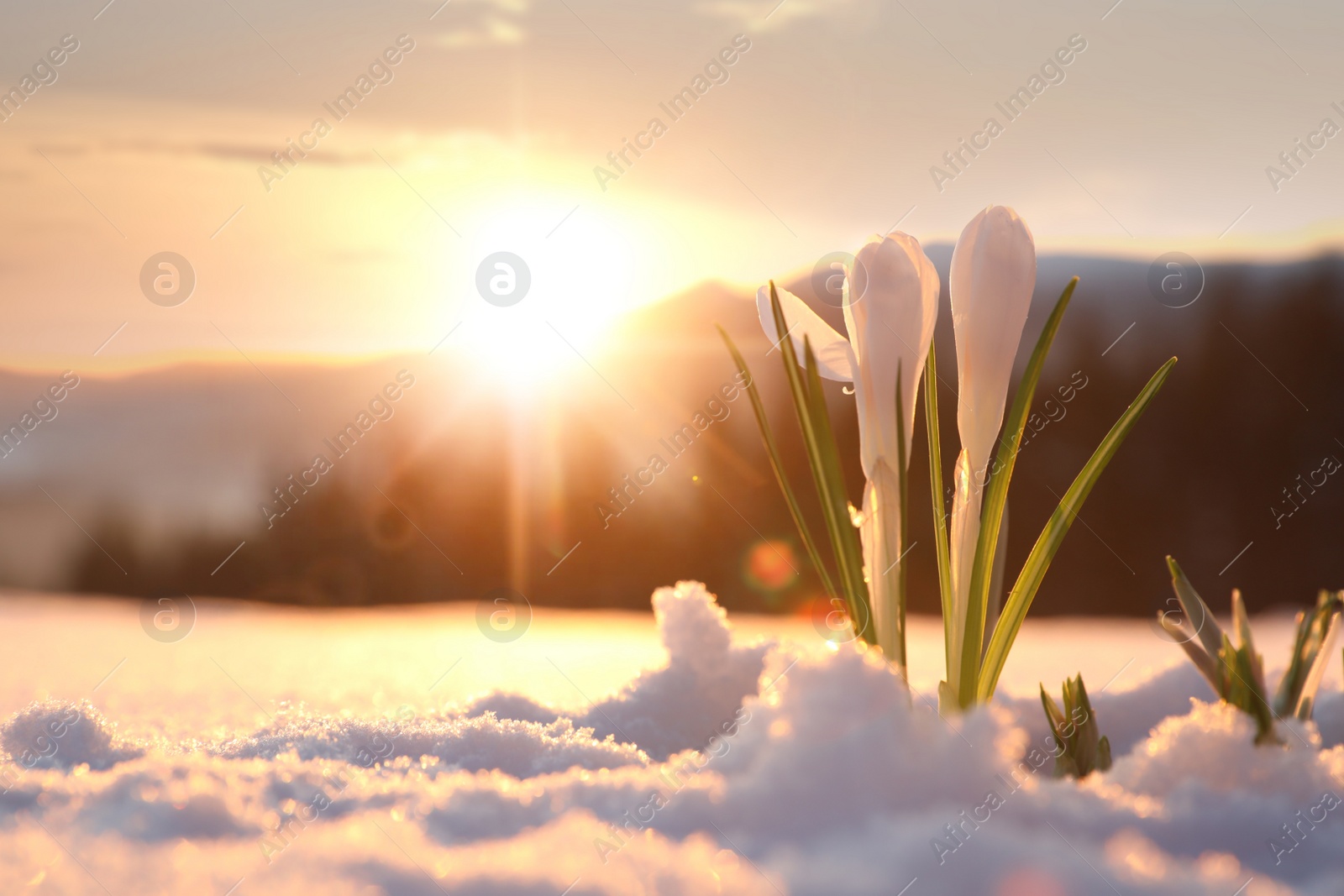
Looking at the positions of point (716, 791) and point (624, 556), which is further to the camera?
point (624, 556)

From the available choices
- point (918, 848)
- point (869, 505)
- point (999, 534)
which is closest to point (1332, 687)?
point (999, 534)

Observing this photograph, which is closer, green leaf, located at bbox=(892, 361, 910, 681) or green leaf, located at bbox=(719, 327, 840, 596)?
green leaf, located at bbox=(892, 361, 910, 681)

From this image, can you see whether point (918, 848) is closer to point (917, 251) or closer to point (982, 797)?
point (982, 797)

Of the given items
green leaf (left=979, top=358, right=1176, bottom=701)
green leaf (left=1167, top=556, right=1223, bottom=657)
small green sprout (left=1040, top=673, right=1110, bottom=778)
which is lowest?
small green sprout (left=1040, top=673, right=1110, bottom=778)

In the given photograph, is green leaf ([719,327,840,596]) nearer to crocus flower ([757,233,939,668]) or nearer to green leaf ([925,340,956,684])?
crocus flower ([757,233,939,668])

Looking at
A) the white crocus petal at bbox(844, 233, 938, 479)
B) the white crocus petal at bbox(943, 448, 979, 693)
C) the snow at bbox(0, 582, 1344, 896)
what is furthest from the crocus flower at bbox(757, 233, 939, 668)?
the snow at bbox(0, 582, 1344, 896)

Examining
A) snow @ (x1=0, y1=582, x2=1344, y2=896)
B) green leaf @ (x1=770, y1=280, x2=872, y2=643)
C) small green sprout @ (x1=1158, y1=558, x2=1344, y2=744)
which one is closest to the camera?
snow @ (x1=0, y1=582, x2=1344, y2=896)

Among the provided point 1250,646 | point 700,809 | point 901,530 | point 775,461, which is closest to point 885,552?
point 901,530
